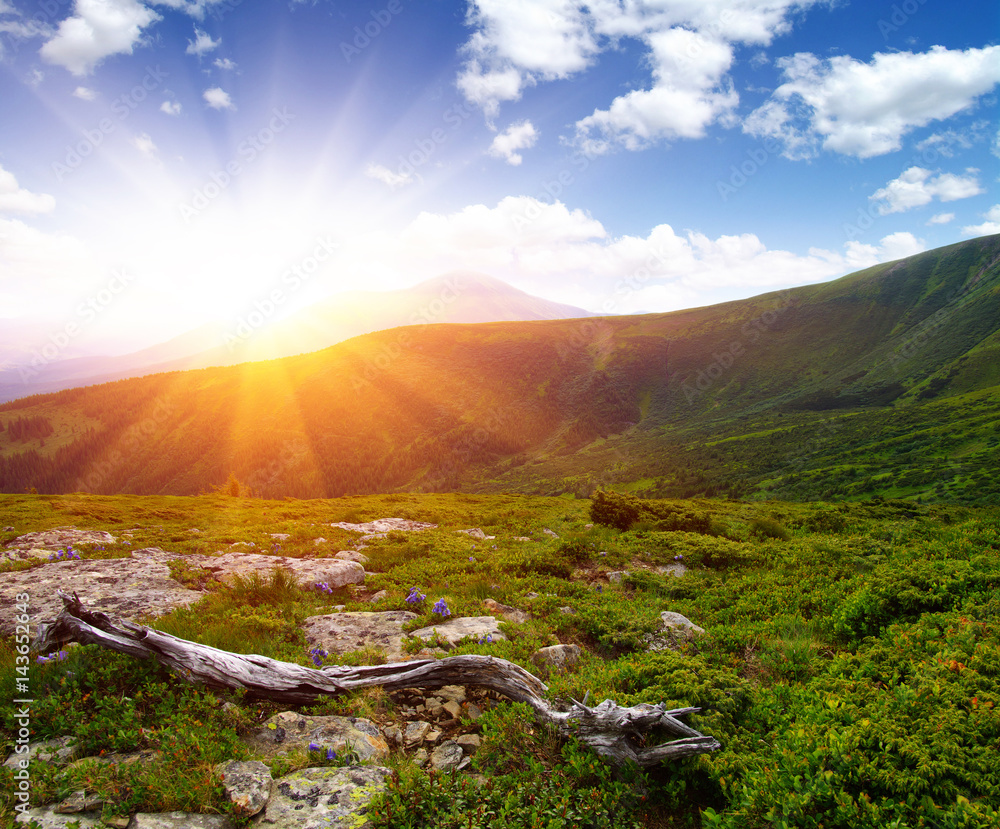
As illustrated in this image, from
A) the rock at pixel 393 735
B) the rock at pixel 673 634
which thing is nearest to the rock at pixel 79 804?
the rock at pixel 393 735

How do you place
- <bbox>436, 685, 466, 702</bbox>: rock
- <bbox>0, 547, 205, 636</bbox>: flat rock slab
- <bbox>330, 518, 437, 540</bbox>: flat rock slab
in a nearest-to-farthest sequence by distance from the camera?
<bbox>436, 685, 466, 702</bbox>: rock → <bbox>0, 547, 205, 636</bbox>: flat rock slab → <bbox>330, 518, 437, 540</bbox>: flat rock slab

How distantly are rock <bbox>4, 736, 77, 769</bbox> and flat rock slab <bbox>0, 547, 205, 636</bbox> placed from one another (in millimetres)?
3219

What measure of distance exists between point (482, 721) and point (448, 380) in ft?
545

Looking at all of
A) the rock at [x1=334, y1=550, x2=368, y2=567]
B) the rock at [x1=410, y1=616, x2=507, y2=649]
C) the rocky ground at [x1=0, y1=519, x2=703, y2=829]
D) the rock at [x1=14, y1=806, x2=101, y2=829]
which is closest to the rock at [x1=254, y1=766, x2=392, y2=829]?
the rocky ground at [x1=0, y1=519, x2=703, y2=829]

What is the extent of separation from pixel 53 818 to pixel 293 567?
8495 mm

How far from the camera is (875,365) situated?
145500mm

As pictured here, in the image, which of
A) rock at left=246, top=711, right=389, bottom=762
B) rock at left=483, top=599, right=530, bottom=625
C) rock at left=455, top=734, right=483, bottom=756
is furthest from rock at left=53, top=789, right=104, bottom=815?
rock at left=483, top=599, right=530, bottom=625

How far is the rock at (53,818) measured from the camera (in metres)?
3.61

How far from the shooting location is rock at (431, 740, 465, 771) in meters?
4.82

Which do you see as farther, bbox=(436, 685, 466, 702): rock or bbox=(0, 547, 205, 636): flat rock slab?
bbox=(0, 547, 205, 636): flat rock slab

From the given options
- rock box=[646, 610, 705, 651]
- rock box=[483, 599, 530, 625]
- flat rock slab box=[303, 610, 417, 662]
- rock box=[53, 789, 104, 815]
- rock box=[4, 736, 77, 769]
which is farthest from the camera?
rock box=[483, 599, 530, 625]

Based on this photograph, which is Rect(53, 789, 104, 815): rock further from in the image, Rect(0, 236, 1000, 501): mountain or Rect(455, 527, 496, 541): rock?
Rect(0, 236, 1000, 501): mountain

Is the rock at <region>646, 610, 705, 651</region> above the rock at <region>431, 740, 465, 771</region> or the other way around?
the other way around

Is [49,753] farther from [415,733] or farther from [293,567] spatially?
[293,567]
